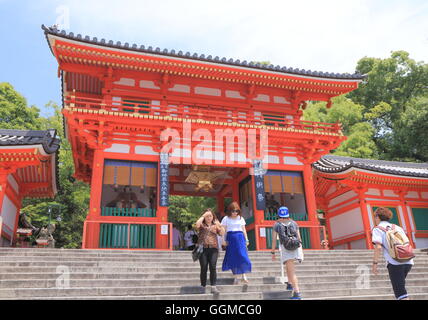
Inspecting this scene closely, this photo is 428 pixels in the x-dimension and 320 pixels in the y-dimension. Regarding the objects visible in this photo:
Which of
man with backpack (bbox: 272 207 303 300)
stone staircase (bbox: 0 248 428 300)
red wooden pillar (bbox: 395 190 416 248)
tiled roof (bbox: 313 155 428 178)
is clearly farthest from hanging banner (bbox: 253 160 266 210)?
red wooden pillar (bbox: 395 190 416 248)

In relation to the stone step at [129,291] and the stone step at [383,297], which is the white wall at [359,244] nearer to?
the stone step at [383,297]

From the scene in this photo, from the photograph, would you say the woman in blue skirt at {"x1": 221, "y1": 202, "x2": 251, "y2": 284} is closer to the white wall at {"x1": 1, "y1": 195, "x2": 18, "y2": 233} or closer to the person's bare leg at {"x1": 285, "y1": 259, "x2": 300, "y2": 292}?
the person's bare leg at {"x1": 285, "y1": 259, "x2": 300, "y2": 292}

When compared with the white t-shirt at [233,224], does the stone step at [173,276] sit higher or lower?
lower

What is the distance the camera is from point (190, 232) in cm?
1477

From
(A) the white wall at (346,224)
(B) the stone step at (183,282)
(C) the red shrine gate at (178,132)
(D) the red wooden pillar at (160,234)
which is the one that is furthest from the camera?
(A) the white wall at (346,224)

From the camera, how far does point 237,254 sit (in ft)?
24.2

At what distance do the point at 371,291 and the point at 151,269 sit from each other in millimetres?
5149

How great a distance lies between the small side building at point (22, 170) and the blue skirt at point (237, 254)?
7503 mm

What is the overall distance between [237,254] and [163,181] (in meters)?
6.27

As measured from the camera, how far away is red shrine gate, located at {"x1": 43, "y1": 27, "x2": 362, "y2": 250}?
12586 millimetres

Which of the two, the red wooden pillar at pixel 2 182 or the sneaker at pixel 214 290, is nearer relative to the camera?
the sneaker at pixel 214 290

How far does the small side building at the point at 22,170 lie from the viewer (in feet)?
38.0

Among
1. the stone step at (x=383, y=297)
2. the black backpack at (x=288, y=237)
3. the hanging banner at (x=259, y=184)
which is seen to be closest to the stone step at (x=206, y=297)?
the stone step at (x=383, y=297)

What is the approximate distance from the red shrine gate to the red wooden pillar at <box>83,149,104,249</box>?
1.4 inches
